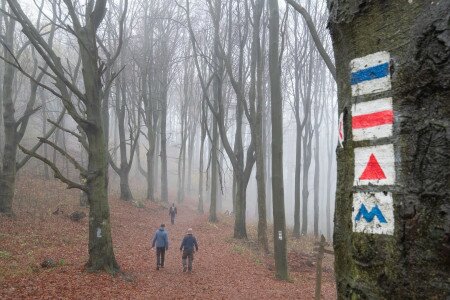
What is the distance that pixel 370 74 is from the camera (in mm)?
1188

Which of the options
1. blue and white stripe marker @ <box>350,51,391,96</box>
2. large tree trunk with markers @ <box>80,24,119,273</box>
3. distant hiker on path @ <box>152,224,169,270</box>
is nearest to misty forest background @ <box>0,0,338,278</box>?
large tree trunk with markers @ <box>80,24,119,273</box>

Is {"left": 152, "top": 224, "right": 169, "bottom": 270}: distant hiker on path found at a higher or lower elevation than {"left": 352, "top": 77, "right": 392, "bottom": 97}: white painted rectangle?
lower

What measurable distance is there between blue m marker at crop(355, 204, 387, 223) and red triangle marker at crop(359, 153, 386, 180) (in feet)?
0.32

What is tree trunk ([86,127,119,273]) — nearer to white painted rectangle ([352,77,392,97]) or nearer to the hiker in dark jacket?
the hiker in dark jacket

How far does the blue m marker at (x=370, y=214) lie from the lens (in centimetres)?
111

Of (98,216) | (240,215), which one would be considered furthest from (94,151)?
(240,215)

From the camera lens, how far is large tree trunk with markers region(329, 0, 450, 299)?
987 millimetres

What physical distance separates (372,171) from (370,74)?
1.11 ft

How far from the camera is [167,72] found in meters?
26.1

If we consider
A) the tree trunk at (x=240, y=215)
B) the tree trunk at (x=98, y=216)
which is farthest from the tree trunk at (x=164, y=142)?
the tree trunk at (x=98, y=216)

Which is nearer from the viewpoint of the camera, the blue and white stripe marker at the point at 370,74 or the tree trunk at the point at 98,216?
the blue and white stripe marker at the point at 370,74

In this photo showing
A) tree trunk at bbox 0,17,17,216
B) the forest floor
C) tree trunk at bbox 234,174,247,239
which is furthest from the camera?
tree trunk at bbox 234,174,247,239

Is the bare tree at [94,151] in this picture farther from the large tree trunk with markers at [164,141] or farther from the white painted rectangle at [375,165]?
the large tree trunk with markers at [164,141]

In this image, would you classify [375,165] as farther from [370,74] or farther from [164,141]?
[164,141]
